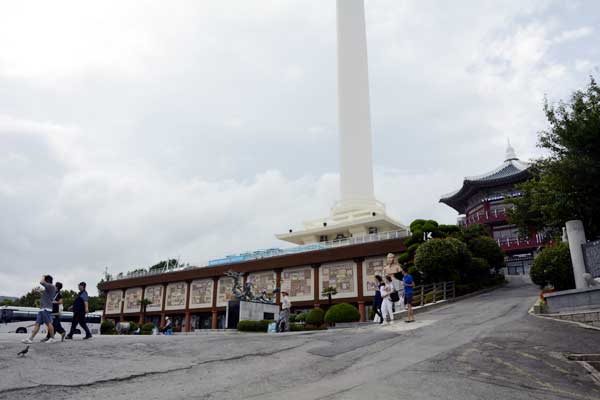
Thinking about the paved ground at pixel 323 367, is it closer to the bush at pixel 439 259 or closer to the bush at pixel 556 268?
the bush at pixel 556 268

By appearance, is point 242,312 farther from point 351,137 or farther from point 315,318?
point 351,137

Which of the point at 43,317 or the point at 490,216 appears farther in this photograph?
the point at 490,216

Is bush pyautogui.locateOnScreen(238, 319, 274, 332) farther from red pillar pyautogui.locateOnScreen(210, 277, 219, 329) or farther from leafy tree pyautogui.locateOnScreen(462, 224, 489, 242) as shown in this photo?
red pillar pyautogui.locateOnScreen(210, 277, 219, 329)

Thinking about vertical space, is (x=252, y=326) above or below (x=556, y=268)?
below

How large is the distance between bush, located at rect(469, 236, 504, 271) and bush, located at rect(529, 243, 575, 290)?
9055 millimetres

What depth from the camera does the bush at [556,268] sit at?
1803 centimetres

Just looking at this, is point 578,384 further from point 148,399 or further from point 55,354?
point 55,354

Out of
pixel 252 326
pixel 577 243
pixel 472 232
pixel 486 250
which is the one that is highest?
pixel 472 232

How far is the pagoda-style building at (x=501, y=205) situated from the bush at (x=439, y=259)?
1528 centimetres

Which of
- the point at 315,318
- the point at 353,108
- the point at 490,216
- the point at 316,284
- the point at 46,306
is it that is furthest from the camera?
the point at 353,108

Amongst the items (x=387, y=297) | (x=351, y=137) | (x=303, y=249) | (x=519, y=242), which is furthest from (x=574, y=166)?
(x=351, y=137)

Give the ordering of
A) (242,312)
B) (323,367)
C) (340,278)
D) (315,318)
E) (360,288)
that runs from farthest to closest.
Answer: (340,278), (360,288), (315,318), (242,312), (323,367)

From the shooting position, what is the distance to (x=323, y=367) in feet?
25.6

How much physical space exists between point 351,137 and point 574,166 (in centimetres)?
3596
